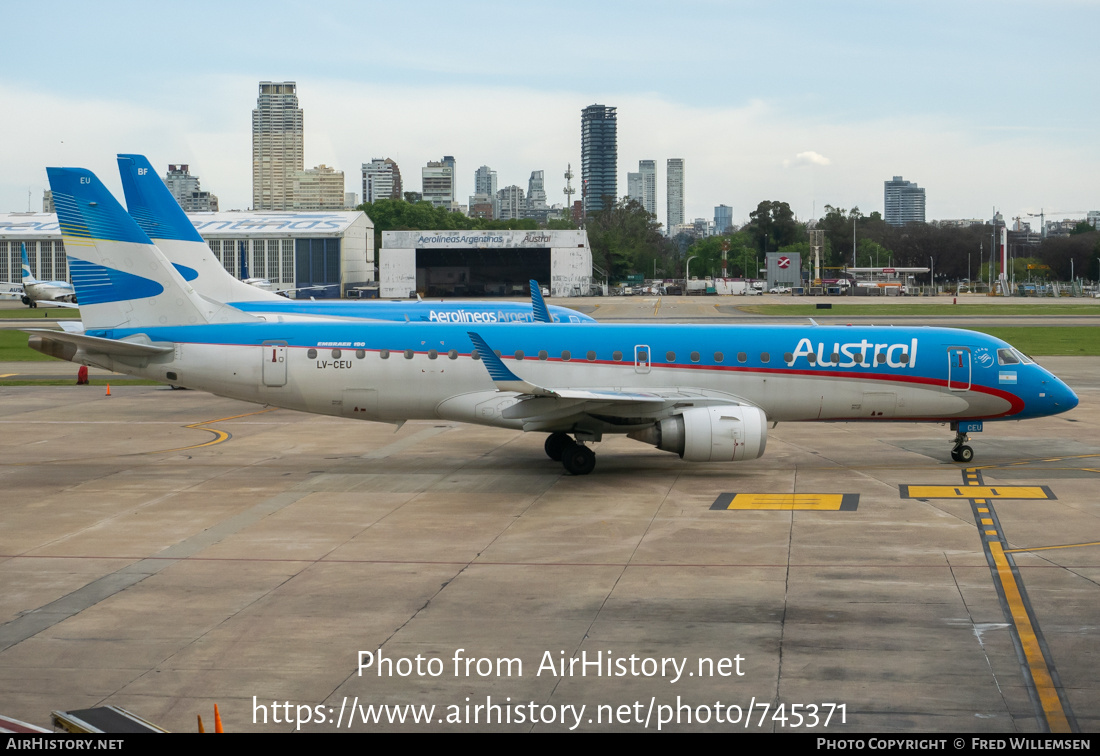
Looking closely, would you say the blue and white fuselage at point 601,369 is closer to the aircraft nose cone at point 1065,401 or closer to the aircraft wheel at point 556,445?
the aircraft nose cone at point 1065,401

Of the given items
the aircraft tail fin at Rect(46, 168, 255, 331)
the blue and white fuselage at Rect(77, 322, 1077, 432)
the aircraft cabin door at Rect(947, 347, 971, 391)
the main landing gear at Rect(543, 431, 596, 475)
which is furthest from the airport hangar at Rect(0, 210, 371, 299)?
the aircraft cabin door at Rect(947, 347, 971, 391)

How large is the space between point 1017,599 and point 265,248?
136305 mm

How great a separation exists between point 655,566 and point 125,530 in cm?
1075

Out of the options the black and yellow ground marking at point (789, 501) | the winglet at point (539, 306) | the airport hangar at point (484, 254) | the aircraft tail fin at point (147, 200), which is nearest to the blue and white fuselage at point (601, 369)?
the black and yellow ground marking at point (789, 501)

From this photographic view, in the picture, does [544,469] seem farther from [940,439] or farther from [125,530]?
[940,439]

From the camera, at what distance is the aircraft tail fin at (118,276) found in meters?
26.0

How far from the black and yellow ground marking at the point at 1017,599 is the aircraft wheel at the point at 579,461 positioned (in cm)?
745

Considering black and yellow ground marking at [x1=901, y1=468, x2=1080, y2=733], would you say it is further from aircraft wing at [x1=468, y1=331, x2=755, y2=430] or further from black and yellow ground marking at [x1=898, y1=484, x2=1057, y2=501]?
aircraft wing at [x1=468, y1=331, x2=755, y2=430]

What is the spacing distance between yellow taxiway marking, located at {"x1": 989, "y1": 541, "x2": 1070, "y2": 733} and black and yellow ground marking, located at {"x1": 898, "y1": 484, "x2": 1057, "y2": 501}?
16.8 feet

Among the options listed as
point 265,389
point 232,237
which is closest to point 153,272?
point 265,389

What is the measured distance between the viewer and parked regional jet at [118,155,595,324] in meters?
37.9

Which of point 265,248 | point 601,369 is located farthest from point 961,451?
point 265,248

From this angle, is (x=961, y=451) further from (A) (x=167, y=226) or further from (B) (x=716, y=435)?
(A) (x=167, y=226)
